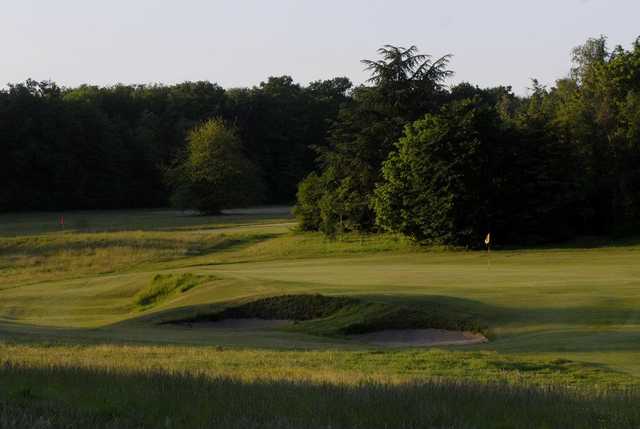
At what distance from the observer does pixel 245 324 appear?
26.5 meters

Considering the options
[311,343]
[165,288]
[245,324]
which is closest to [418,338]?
[311,343]

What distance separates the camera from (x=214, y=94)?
13475cm

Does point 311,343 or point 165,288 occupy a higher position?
point 311,343

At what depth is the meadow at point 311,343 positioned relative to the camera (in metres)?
8.00

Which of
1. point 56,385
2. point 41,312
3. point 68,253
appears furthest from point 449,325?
point 68,253

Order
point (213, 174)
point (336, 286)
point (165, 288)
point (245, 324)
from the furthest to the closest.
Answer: point (213, 174) < point (165, 288) < point (336, 286) < point (245, 324)

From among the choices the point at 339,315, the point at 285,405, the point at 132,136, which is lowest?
the point at 339,315

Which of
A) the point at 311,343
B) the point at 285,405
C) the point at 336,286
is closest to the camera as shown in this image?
the point at 285,405

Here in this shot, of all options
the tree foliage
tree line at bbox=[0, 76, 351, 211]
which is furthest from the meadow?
tree line at bbox=[0, 76, 351, 211]

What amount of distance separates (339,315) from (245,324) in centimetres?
330

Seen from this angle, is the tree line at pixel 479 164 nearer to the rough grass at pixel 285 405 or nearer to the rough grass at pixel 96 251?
the rough grass at pixel 96 251

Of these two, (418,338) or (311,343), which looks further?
(418,338)

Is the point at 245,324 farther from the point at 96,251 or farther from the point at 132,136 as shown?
the point at 132,136

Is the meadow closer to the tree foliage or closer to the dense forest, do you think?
the dense forest
